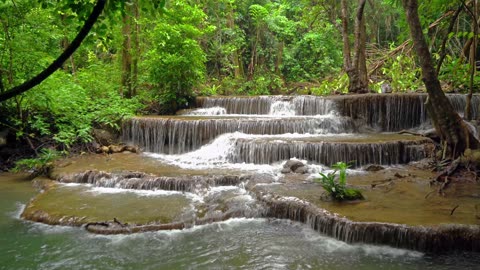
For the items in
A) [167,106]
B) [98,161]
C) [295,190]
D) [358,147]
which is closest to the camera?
[295,190]

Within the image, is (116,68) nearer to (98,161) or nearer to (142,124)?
(142,124)

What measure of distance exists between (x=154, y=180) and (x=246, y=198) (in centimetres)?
206

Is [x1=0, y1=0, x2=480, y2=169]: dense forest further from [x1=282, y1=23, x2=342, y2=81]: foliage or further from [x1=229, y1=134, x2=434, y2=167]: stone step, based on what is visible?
[x1=229, y1=134, x2=434, y2=167]: stone step

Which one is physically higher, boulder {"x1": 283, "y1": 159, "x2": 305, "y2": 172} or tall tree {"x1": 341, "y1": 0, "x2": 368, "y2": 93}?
tall tree {"x1": 341, "y1": 0, "x2": 368, "y2": 93}

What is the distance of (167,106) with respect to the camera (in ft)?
47.1

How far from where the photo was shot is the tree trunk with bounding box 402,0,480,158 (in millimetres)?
7223

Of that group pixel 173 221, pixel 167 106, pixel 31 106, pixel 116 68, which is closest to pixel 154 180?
pixel 173 221

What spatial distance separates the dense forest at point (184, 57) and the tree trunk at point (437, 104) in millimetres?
261

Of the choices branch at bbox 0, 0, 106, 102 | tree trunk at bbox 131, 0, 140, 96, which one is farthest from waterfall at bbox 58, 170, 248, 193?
tree trunk at bbox 131, 0, 140, 96

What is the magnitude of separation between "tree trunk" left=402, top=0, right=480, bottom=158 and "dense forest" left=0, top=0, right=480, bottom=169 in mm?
261

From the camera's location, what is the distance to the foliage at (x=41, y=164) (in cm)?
905

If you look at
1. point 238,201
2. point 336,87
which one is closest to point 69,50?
point 238,201

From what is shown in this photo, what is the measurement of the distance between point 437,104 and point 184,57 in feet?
27.9

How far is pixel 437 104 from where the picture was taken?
737cm
